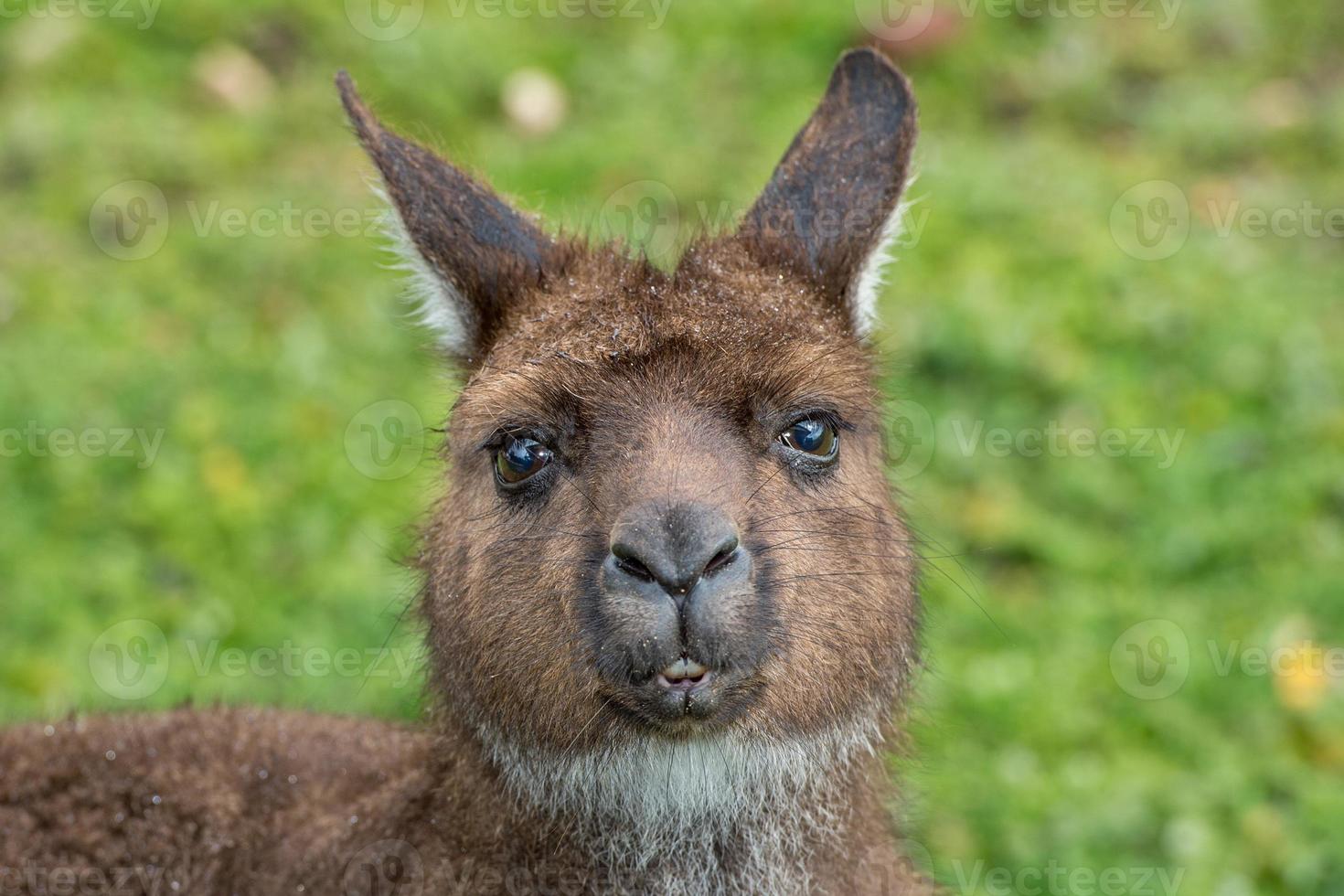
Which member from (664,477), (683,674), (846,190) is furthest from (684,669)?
(846,190)

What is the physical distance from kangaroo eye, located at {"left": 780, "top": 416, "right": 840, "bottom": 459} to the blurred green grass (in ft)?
3.46

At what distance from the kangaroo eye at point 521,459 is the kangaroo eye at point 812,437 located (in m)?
0.69

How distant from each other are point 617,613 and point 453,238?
1490 millimetres

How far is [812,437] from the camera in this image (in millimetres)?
4617

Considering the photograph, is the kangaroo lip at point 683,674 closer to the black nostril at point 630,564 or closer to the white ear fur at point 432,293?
the black nostril at point 630,564

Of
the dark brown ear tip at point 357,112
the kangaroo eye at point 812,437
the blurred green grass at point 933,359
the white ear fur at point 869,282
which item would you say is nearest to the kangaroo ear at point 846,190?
the white ear fur at point 869,282

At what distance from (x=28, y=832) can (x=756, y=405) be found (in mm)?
2666

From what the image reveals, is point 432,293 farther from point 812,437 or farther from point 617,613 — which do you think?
point 617,613

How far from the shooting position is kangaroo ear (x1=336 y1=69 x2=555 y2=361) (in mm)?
4902

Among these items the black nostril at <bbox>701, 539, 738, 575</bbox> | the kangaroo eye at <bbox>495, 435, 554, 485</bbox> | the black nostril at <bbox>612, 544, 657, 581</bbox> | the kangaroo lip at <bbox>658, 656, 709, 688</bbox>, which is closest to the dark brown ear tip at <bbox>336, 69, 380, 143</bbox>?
the kangaroo eye at <bbox>495, 435, 554, 485</bbox>

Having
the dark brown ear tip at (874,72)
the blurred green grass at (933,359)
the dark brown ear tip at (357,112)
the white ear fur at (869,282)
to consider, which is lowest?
the blurred green grass at (933,359)

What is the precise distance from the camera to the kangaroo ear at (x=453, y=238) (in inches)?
193

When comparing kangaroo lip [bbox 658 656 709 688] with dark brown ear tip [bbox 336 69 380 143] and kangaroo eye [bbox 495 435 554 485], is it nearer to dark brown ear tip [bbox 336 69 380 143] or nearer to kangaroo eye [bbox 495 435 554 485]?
kangaroo eye [bbox 495 435 554 485]

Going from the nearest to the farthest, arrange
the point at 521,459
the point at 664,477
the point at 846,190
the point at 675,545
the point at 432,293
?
1. the point at 675,545
2. the point at 664,477
3. the point at 521,459
4. the point at 432,293
5. the point at 846,190
